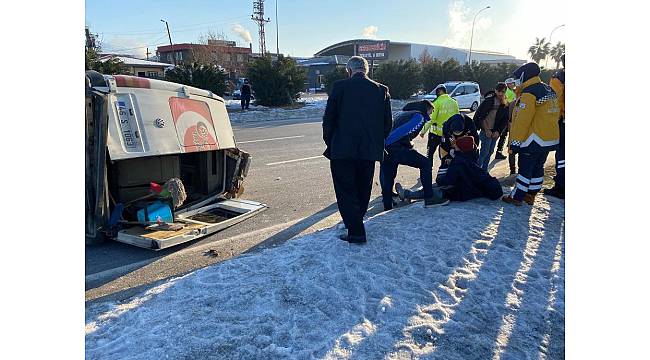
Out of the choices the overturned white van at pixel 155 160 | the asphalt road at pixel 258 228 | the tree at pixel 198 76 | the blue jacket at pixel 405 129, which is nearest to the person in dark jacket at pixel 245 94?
the tree at pixel 198 76

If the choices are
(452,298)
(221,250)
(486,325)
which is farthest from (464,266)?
(221,250)

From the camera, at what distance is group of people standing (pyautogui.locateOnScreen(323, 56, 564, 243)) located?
12.7ft

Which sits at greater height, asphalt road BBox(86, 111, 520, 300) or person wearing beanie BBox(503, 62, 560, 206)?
person wearing beanie BBox(503, 62, 560, 206)

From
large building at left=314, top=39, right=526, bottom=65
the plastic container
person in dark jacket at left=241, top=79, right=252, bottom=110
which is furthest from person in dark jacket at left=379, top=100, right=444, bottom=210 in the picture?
large building at left=314, top=39, right=526, bottom=65

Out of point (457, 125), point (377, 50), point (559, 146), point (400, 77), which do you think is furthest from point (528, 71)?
point (377, 50)

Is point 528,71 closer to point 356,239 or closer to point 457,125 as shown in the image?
point 457,125

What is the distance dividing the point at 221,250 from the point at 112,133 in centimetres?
161

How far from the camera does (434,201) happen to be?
5.35 m

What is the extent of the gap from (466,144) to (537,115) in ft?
2.98

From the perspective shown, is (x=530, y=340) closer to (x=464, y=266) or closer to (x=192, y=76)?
(x=464, y=266)

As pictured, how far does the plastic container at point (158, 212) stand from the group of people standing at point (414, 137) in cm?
209

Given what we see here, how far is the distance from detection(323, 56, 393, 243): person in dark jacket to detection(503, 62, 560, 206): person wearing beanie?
214 centimetres

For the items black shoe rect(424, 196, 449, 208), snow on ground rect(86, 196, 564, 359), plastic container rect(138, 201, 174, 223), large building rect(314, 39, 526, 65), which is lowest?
snow on ground rect(86, 196, 564, 359)

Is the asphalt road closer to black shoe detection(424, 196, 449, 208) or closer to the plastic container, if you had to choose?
the plastic container
